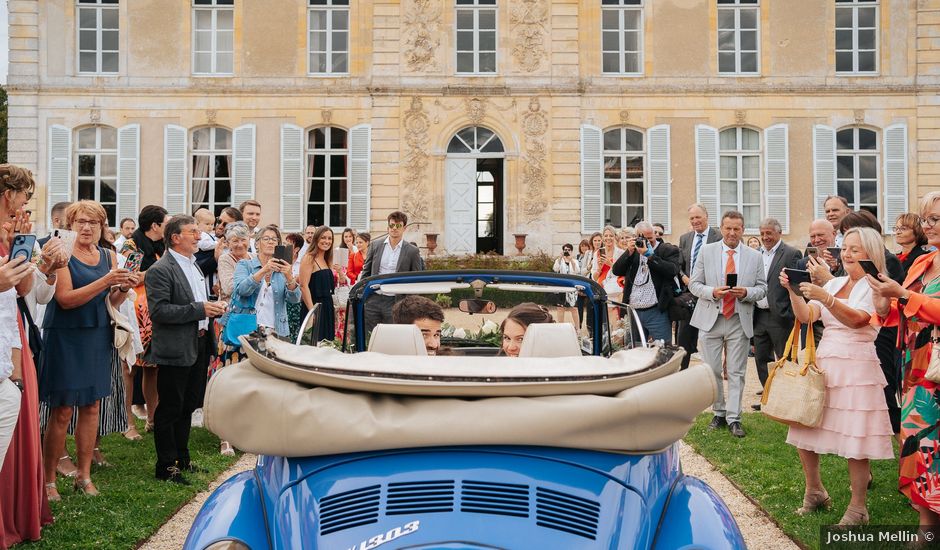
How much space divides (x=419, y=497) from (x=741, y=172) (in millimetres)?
18830

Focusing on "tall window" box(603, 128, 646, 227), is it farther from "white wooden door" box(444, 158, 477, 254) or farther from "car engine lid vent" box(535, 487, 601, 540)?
"car engine lid vent" box(535, 487, 601, 540)

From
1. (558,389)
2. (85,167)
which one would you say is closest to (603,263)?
(558,389)

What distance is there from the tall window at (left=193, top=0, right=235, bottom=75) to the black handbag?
53.4 ft

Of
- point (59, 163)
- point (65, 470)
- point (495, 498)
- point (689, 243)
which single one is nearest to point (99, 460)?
point (65, 470)

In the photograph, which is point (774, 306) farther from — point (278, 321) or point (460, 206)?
point (460, 206)

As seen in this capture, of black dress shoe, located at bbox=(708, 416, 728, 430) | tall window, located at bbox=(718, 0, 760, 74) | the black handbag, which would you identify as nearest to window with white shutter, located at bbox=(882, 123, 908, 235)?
tall window, located at bbox=(718, 0, 760, 74)

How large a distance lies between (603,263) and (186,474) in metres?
8.29

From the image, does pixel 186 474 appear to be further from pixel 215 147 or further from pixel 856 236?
pixel 215 147

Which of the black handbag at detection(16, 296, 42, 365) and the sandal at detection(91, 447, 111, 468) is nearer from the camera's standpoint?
the black handbag at detection(16, 296, 42, 365)

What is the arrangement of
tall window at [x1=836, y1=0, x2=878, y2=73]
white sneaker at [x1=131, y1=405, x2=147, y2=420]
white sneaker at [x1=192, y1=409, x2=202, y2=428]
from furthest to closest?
tall window at [x1=836, y1=0, x2=878, y2=73]
white sneaker at [x1=131, y1=405, x2=147, y2=420]
white sneaker at [x1=192, y1=409, x2=202, y2=428]

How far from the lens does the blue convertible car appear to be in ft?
7.55

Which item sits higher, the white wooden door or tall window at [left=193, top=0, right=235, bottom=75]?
tall window at [left=193, top=0, right=235, bottom=75]

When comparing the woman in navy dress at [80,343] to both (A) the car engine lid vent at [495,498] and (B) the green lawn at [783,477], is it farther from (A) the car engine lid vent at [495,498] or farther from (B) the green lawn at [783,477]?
(B) the green lawn at [783,477]

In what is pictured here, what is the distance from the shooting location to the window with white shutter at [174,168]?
19.3m
